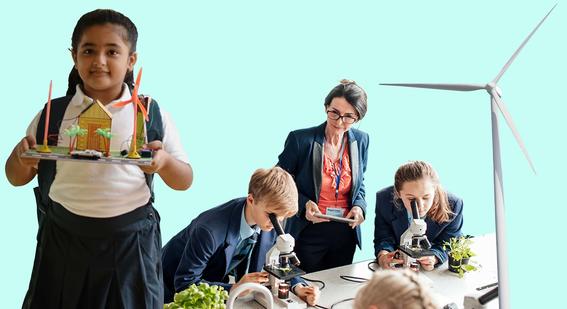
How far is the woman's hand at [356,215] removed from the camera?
390cm

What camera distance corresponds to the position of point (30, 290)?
8.00 feet

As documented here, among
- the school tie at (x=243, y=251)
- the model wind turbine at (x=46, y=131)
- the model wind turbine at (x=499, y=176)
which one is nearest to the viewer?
the model wind turbine at (x=46, y=131)

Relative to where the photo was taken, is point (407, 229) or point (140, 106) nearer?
point (140, 106)

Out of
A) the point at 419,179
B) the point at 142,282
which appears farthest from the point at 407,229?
the point at 142,282

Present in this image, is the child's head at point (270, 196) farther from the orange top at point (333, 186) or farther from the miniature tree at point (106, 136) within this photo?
the miniature tree at point (106, 136)

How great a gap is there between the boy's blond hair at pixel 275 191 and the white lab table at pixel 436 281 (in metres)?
0.47

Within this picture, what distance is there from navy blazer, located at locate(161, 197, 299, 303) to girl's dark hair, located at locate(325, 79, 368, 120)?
902mm

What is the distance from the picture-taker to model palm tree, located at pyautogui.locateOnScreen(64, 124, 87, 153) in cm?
230

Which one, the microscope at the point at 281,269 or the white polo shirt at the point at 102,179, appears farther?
the microscope at the point at 281,269

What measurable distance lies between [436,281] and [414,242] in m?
0.24

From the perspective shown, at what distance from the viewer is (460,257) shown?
11.8 ft

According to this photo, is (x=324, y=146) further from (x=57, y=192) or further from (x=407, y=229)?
(x=57, y=192)

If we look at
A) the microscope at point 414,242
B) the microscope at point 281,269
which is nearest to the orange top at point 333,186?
the microscope at point 414,242

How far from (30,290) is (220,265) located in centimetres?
105
